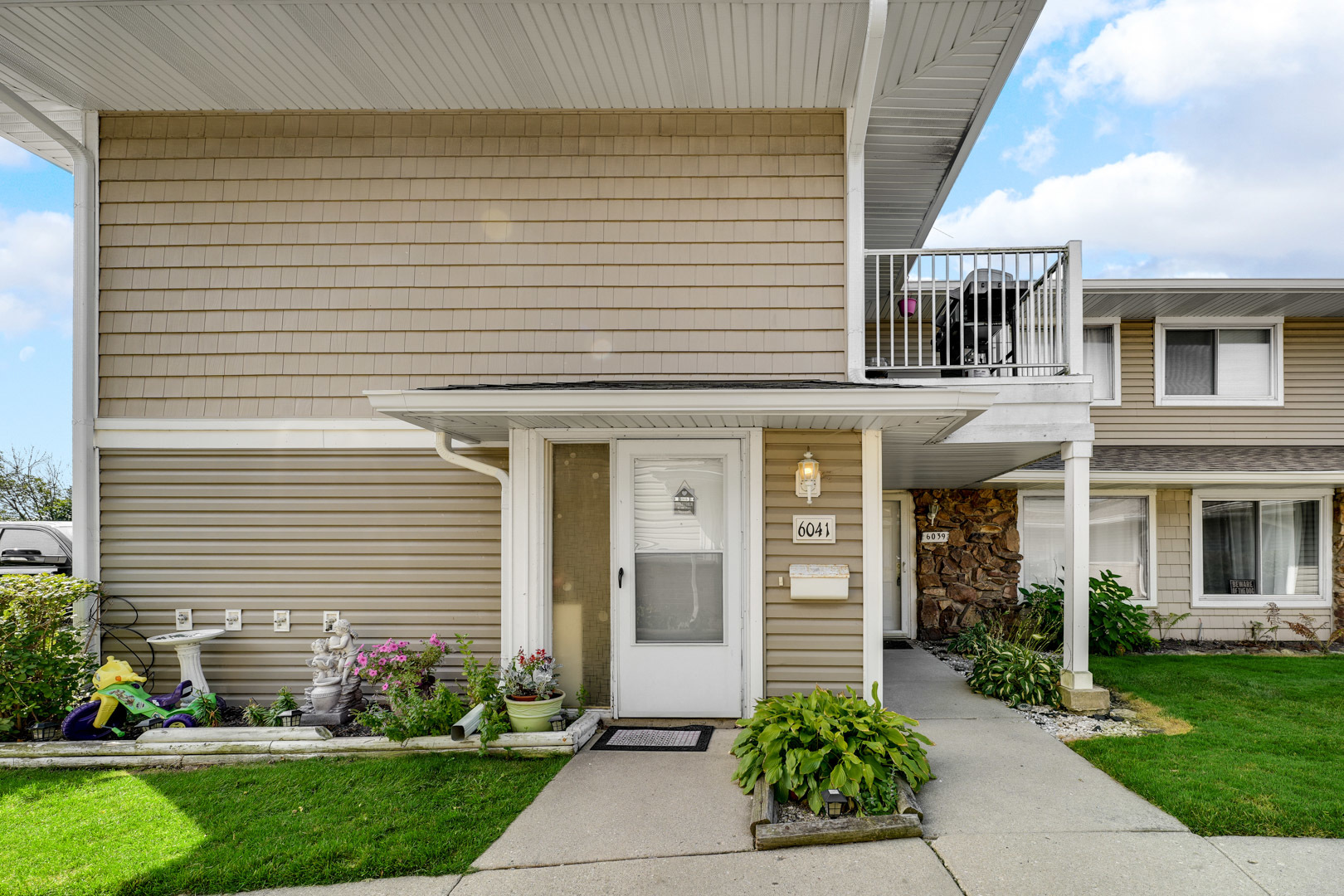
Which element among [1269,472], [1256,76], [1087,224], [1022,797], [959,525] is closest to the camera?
[1022,797]

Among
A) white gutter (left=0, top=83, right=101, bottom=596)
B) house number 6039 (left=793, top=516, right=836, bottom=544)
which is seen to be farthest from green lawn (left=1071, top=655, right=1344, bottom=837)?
white gutter (left=0, top=83, right=101, bottom=596)

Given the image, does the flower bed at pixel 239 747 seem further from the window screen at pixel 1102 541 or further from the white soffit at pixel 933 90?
the window screen at pixel 1102 541

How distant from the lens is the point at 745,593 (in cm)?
476

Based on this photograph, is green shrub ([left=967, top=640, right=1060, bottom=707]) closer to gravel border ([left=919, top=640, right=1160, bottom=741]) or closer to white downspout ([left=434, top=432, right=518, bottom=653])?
gravel border ([left=919, top=640, right=1160, bottom=741])

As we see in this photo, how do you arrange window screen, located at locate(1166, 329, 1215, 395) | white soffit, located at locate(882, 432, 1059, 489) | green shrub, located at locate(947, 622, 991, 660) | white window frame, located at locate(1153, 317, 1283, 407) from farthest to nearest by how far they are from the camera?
1. window screen, located at locate(1166, 329, 1215, 395)
2. white window frame, located at locate(1153, 317, 1283, 407)
3. green shrub, located at locate(947, 622, 991, 660)
4. white soffit, located at locate(882, 432, 1059, 489)

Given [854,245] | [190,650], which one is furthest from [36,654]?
[854,245]

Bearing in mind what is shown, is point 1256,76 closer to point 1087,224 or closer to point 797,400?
point 1087,224

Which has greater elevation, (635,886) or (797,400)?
(797,400)

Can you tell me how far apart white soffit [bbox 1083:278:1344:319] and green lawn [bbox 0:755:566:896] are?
746 cm

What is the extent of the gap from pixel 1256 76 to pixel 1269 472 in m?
63.1

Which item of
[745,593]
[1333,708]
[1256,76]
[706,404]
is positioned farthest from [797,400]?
[1256,76]

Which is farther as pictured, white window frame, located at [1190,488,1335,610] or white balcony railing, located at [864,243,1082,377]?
white window frame, located at [1190,488,1335,610]

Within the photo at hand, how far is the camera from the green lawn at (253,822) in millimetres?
2943

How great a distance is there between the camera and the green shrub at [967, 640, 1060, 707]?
5445 millimetres
